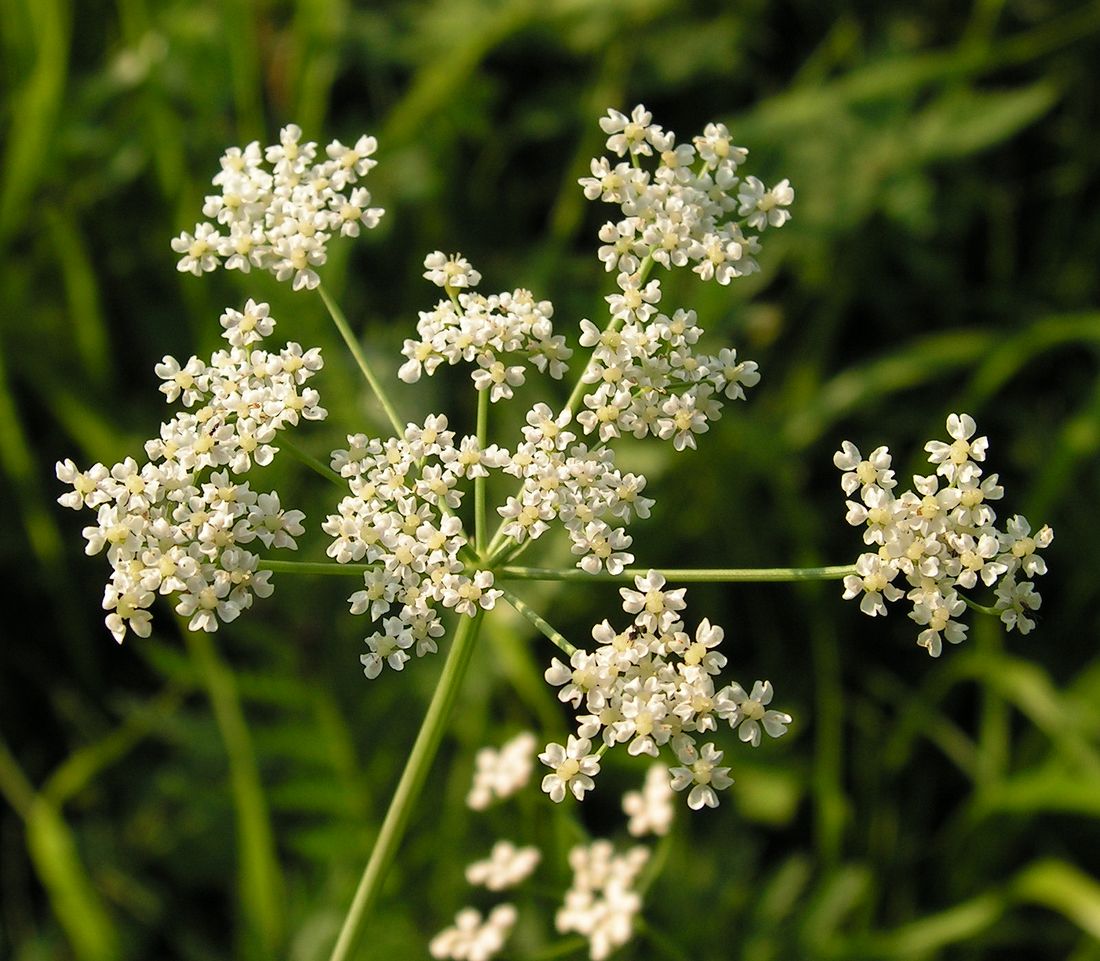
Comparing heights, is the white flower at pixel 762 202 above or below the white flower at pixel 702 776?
above

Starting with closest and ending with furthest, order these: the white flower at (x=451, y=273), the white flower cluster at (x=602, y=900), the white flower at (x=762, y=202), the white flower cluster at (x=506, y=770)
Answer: the white flower at (x=451, y=273), the white flower at (x=762, y=202), the white flower cluster at (x=602, y=900), the white flower cluster at (x=506, y=770)

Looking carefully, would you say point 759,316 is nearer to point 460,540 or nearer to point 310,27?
point 310,27

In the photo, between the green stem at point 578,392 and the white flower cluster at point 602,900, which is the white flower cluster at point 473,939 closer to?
the white flower cluster at point 602,900

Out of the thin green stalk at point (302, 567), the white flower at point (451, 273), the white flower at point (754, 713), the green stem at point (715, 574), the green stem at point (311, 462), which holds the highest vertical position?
the white flower at point (451, 273)

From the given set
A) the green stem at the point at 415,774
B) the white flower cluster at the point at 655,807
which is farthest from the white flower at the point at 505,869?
the green stem at the point at 415,774

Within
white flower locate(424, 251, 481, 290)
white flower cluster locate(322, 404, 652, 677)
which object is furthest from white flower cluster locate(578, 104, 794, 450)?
white flower locate(424, 251, 481, 290)

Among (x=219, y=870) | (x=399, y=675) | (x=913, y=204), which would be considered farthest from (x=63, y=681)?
(x=913, y=204)

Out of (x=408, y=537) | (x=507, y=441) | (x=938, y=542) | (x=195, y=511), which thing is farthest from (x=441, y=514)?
(x=507, y=441)

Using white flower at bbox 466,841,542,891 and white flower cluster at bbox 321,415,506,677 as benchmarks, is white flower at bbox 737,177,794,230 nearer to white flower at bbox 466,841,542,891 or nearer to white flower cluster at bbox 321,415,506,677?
white flower cluster at bbox 321,415,506,677
